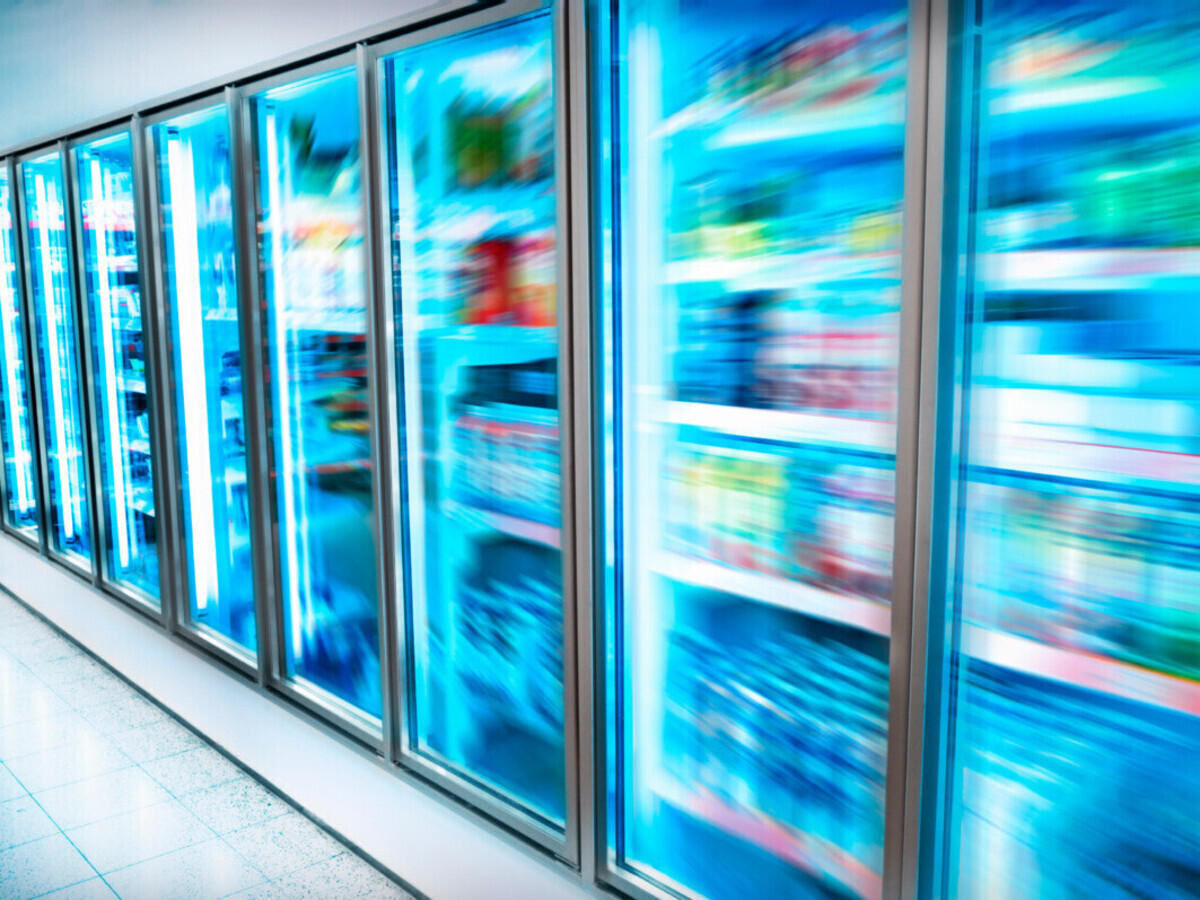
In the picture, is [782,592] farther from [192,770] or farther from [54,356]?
[54,356]

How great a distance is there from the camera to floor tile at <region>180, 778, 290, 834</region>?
2988mm

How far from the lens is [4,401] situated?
5.36 m

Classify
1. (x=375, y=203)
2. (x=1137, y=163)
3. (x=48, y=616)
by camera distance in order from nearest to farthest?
(x=1137, y=163)
(x=375, y=203)
(x=48, y=616)

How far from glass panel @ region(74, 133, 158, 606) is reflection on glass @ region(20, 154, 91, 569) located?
0.37 metres

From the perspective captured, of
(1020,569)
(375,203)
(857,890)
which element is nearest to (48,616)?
(375,203)

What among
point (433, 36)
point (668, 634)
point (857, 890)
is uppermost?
point (433, 36)

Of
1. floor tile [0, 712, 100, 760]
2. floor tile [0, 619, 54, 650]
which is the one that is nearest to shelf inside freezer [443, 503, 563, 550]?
floor tile [0, 712, 100, 760]

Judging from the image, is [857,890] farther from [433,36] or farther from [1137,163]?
[433,36]

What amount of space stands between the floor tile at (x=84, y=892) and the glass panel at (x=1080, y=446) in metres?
2.19

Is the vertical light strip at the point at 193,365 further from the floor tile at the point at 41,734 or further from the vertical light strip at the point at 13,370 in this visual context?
the vertical light strip at the point at 13,370

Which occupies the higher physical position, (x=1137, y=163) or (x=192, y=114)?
→ (x=192, y=114)

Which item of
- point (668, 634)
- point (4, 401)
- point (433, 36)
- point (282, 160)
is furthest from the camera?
point (4, 401)

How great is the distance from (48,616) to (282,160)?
3.10 m

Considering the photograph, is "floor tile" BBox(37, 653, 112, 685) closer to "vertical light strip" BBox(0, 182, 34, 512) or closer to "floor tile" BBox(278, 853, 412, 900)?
"vertical light strip" BBox(0, 182, 34, 512)
